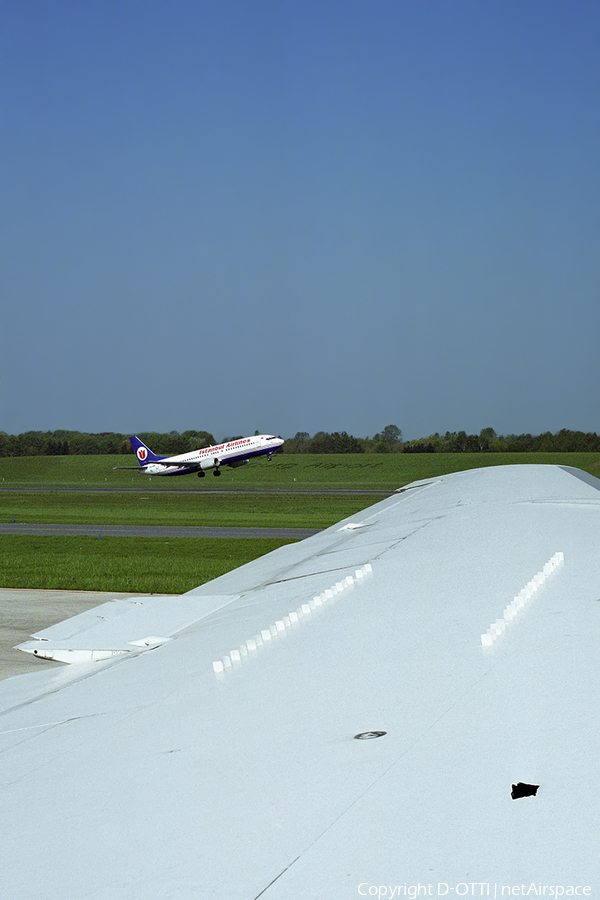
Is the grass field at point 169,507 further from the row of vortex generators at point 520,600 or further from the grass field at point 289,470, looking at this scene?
the row of vortex generators at point 520,600

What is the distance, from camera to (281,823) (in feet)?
6.28

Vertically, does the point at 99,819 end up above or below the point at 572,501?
below

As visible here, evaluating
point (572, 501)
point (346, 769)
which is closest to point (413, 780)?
point (346, 769)

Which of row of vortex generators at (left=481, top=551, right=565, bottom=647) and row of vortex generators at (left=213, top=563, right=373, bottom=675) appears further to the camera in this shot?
row of vortex generators at (left=213, top=563, right=373, bottom=675)

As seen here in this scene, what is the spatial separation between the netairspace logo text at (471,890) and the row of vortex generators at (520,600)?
1.34m

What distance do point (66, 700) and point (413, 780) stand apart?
81.2 inches

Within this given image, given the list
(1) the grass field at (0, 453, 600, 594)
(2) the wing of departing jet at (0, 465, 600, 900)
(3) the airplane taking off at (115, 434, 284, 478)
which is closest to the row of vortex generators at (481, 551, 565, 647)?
(2) the wing of departing jet at (0, 465, 600, 900)

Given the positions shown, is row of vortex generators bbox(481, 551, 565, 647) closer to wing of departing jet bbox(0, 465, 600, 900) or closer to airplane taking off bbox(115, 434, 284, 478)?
wing of departing jet bbox(0, 465, 600, 900)

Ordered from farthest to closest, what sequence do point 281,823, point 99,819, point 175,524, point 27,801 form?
1. point 175,524
2. point 27,801
3. point 99,819
4. point 281,823

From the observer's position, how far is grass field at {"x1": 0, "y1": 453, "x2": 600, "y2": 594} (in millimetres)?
24375

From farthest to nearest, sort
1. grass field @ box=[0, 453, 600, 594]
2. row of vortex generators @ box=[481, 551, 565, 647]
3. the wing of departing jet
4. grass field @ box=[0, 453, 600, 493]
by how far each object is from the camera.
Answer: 1. grass field @ box=[0, 453, 600, 493]
2. grass field @ box=[0, 453, 600, 594]
3. row of vortex generators @ box=[481, 551, 565, 647]
4. the wing of departing jet

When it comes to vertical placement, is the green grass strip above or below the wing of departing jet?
below

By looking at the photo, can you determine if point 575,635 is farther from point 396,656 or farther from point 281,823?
point 281,823

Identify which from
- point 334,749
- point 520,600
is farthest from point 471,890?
point 520,600
